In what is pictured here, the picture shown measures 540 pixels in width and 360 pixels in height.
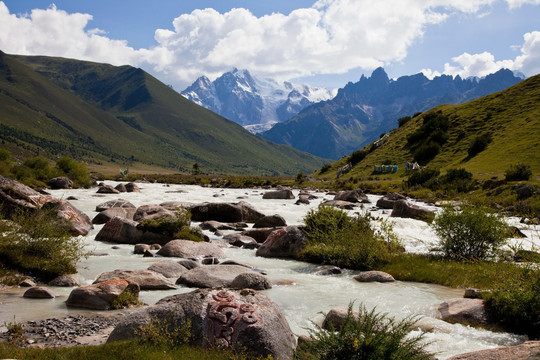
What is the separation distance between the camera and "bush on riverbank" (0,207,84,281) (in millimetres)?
15336

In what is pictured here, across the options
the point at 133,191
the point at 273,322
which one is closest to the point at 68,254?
the point at 273,322

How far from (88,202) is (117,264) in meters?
29.1

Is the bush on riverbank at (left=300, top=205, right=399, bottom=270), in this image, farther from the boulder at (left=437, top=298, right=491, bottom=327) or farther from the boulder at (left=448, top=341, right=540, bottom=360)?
the boulder at (left=448, top=341, right=540, bottom=360)

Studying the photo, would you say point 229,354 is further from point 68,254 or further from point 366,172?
point 366,172

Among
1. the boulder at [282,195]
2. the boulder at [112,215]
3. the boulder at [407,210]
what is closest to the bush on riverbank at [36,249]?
the boulder at [112,215]

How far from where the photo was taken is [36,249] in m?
15.9

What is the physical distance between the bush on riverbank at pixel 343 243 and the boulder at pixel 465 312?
6256 millimetres

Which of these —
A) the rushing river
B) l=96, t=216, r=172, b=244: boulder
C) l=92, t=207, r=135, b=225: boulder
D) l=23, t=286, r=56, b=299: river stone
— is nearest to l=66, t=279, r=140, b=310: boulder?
the rushing river

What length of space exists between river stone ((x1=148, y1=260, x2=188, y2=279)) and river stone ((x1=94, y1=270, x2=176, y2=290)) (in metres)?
1.29

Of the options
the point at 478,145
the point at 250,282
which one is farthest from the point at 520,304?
the point at 478,145

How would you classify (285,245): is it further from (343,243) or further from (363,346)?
(363,346)

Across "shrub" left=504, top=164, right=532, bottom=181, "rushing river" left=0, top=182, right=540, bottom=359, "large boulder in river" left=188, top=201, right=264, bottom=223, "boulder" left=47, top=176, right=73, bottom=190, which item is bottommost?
"rushing river" left=0, top=182, right=540, bottom=359

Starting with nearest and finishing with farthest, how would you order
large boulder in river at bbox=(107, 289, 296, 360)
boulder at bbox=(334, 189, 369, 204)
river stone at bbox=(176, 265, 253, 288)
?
large boulder in river at bbox=(107, 289, 296, 360) → river stone at bbox=(176, 265, 253, 288) → boulder at bbox=(334, 189, 369, 204)

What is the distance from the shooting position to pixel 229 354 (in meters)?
7.70
